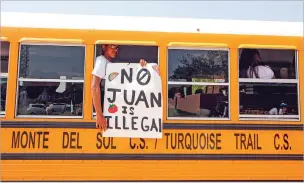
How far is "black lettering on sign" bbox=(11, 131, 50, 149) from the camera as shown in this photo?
13.4ft

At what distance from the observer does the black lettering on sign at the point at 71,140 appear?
412 cm

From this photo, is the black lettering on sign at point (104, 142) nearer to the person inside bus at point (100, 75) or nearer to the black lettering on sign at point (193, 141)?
the person inside bus at point (100, 75)

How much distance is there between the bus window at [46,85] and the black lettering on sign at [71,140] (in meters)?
0.22

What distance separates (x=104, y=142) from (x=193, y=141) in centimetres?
103

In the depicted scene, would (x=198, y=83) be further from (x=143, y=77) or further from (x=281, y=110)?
(x=281, y=110)

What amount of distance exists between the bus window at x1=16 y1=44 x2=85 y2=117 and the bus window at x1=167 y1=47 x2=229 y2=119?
3.58 ft

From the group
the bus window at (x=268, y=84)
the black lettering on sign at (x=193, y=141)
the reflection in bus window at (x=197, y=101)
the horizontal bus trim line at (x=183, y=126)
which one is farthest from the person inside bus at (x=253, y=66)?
the black lettering on sign at (x=193, y=141)

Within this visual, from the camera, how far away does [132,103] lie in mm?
4219

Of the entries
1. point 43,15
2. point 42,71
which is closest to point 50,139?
point 42,71

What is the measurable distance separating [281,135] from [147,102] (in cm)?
165

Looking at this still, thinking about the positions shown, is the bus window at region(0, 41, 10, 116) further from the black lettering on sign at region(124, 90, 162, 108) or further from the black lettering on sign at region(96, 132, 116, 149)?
the black lettering on sign at region(124, 90, 162, 108)

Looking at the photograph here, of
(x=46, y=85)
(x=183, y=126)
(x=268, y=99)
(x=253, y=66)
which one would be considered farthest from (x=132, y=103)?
(x=268, y=99)

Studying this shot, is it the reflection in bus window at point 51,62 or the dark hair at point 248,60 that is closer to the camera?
the reflection in bus window at point 51,62

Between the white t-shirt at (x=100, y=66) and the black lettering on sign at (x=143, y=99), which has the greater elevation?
the white t-shirt at (x=100, y=66)
